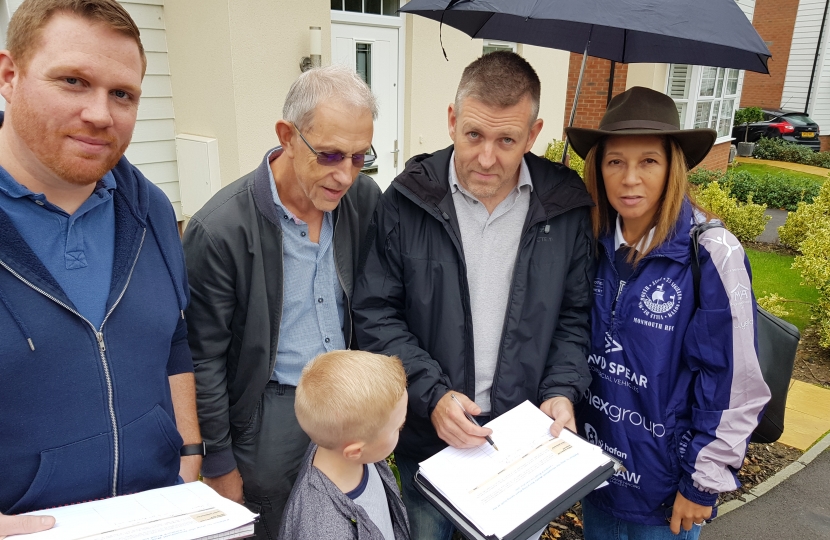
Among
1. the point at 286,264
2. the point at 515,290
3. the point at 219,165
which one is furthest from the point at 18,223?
the point at 219,165

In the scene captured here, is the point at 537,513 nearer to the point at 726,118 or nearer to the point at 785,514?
the point at 785,514

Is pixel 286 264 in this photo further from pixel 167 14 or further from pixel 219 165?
pixel 167 14

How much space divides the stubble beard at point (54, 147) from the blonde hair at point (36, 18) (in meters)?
0.11

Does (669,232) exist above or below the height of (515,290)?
above

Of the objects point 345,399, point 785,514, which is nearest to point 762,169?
point 785,514

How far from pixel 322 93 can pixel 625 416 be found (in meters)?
1.56

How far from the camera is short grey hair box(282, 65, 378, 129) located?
189cm

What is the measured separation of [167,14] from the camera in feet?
18.5

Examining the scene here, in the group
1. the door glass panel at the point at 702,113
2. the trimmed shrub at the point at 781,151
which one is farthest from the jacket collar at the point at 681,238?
the trimmed shrub at the point at 781,151

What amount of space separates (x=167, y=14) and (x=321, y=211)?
4.66 m

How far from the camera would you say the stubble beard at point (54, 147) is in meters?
1.34

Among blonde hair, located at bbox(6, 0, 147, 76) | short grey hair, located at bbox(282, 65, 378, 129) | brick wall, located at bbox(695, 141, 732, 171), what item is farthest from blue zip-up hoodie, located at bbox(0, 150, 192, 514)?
brick wall, located at bbox(695, 141, 732, 171)

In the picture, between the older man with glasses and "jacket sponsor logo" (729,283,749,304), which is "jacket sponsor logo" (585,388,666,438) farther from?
the older man with glasses

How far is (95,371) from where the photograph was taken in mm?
1450
